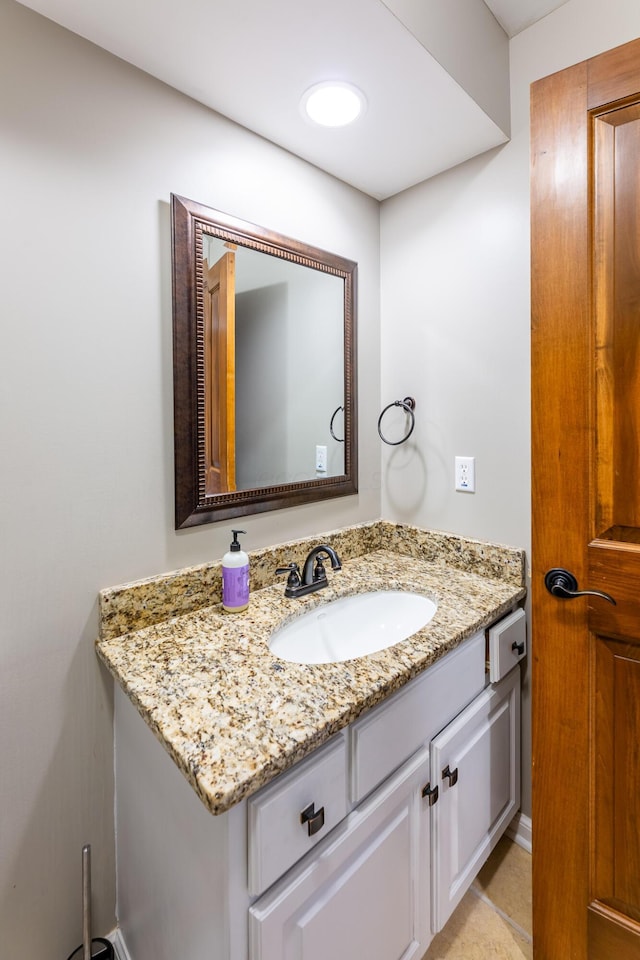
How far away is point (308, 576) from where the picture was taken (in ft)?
4.51

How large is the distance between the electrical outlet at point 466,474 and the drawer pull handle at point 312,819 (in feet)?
3.55

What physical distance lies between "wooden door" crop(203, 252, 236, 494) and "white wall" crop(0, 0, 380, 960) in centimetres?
11

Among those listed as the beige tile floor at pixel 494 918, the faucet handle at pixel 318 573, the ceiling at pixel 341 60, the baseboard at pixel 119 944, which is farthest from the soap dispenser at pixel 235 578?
the ceiling at pixel 341 60

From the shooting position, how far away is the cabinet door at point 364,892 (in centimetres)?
75

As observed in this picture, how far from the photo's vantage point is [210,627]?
1149 mm

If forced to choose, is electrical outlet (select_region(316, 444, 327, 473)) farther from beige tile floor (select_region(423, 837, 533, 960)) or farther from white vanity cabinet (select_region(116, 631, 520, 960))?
beige tile floor (select_region(423, 837, 533, 960))

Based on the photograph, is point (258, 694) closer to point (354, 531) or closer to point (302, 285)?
point (354, 531)

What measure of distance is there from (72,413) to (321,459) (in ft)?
2.64

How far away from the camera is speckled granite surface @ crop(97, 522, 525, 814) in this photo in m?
0.73

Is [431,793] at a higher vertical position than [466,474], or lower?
lower

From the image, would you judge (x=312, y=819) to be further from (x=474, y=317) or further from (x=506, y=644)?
(x=474, y=317)

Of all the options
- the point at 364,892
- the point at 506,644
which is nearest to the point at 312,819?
the point at 364,892

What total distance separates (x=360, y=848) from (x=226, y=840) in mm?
355

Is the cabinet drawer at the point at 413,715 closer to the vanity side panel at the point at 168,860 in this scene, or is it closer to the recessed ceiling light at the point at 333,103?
the vanity side panel at the point at 168,860
